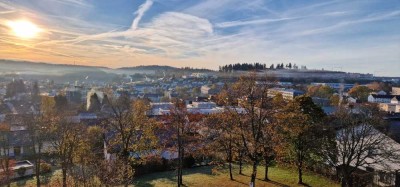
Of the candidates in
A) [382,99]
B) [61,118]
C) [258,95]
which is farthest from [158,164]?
[382,99]

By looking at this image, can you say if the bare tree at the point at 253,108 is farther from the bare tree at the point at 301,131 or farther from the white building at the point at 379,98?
the white building at the point at 379,98

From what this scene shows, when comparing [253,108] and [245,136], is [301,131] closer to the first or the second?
[245,136]

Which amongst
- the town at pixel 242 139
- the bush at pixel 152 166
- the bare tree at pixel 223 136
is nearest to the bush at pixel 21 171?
the town at pixel 242 139

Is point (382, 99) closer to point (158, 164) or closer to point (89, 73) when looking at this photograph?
point (158, 164)

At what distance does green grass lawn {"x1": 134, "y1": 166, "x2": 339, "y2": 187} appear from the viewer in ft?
70.4

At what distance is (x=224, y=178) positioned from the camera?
22.9 m

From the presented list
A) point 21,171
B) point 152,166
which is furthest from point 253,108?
point 21,171

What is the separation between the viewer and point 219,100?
1914cm

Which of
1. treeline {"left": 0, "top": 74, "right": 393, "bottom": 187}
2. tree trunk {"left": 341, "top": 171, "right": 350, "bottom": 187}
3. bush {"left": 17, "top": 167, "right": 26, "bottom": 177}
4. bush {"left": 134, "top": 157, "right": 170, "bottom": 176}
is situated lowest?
bush {"left": 17, "top": 167, "right": 26, "bottom": 177}

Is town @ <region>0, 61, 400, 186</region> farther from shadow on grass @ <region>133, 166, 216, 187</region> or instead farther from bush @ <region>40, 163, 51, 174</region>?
shadow on grass @ <region>133, 166, 216, 187</region>

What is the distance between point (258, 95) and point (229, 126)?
9.57ft

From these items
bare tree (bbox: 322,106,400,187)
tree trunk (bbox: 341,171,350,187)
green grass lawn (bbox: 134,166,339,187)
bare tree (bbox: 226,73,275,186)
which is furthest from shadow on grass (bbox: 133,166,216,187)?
tree trunk (bbox: 341,171,350,187)

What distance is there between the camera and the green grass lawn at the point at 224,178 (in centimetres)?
2145

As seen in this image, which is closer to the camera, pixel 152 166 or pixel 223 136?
pixel 223 136
